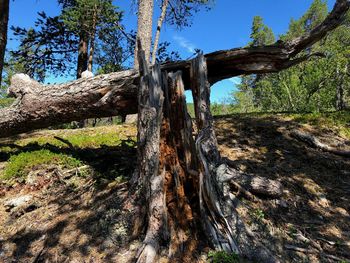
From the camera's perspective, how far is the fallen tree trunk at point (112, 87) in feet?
14.9

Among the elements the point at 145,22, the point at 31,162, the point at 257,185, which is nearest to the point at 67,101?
the point at 31,162

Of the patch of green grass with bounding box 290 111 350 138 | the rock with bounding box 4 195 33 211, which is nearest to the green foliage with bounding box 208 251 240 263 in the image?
the rock with bounding box 4 195 33 211

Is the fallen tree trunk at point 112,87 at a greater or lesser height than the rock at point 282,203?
greater

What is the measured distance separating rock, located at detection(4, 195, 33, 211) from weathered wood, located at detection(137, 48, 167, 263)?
2.24m

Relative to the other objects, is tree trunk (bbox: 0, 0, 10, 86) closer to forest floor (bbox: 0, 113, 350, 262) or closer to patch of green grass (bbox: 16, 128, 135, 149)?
patch of green grass (bbox: 16, 128, 135, 149)

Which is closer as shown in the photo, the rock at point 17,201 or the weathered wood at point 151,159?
the weathered wood at point 151,159

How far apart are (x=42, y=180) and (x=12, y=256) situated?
167 centimetres

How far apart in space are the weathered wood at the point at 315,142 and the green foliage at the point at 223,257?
3729 millimetres

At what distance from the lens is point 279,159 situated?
217 inches

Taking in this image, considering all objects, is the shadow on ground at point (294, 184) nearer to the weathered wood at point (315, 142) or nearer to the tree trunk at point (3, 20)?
the weathered wood at point (315, 142)

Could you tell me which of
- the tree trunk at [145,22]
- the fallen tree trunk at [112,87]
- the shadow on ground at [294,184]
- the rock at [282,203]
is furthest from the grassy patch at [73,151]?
the tree trunk at [145,22]

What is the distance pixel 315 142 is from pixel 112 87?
14.2 ft

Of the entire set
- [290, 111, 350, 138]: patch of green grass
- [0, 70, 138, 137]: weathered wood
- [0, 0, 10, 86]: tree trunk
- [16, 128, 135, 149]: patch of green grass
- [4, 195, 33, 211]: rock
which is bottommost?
[4, 195, 33, 211]: rock

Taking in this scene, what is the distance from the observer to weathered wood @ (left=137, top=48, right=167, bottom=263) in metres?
3.42
